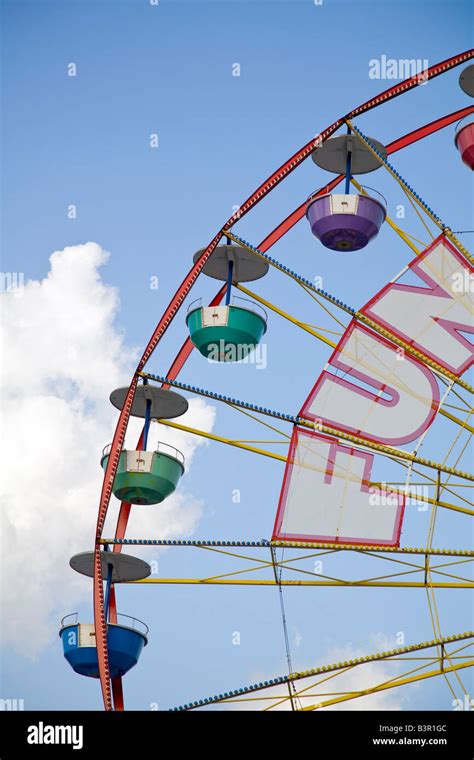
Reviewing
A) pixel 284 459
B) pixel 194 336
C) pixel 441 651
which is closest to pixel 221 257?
pixel 194 336

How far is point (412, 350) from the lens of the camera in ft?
62.3

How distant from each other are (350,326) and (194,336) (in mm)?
2581

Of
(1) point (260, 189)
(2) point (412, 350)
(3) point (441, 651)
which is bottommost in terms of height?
(3) point (441, 651)

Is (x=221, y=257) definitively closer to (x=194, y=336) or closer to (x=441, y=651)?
(x=194, y=336)

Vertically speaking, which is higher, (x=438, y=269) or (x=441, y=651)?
(x=438, y=269)

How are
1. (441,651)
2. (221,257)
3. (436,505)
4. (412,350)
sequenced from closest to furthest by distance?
(441,651) < (436,505) < (412,350) < (221,257)

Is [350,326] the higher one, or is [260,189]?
[260,189]

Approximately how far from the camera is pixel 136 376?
19375 millimetres
